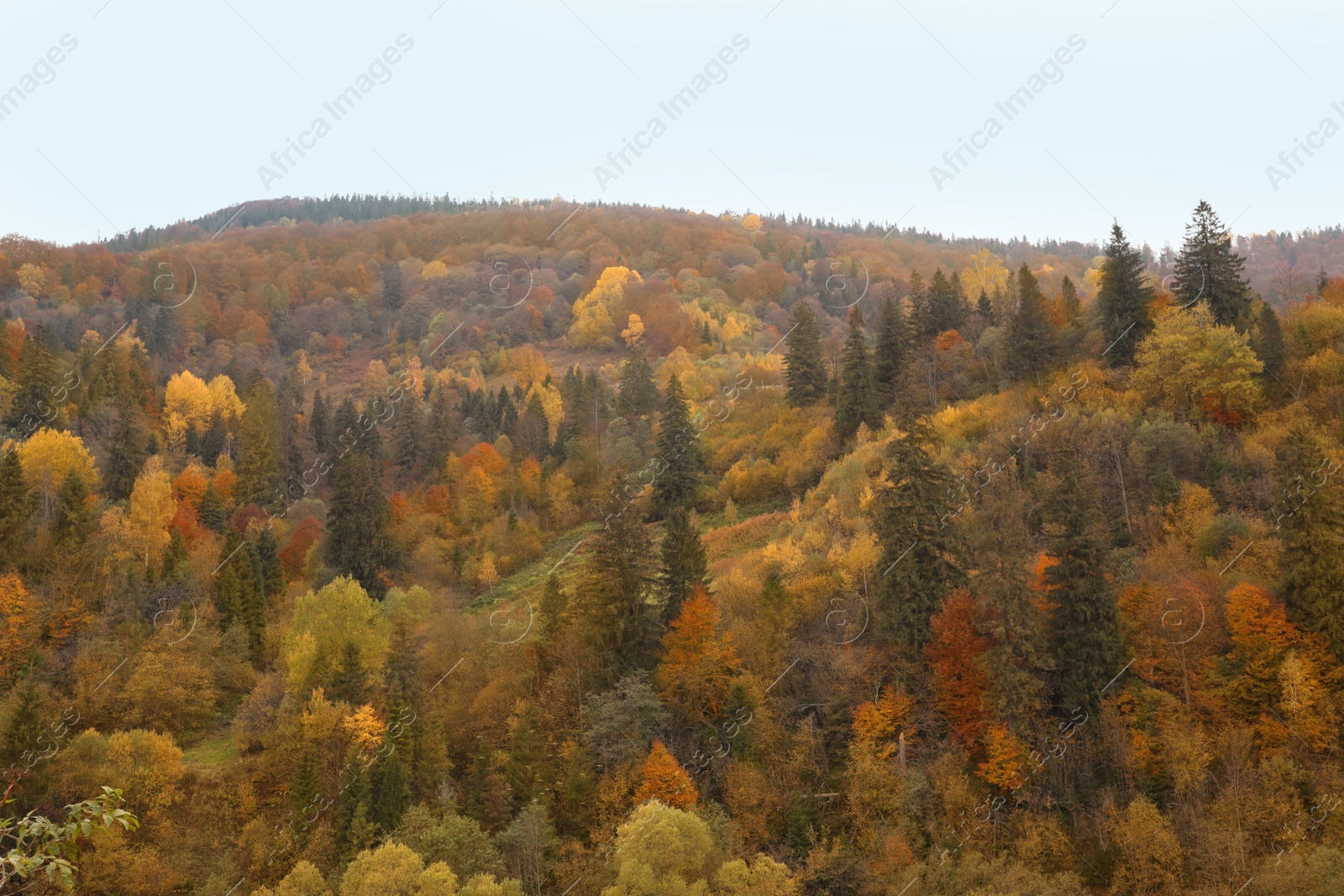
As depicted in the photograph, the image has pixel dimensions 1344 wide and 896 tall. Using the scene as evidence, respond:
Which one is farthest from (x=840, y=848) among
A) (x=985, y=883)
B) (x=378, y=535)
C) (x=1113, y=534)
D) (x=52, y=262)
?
(x=52, y=262)

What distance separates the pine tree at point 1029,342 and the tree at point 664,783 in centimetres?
4100

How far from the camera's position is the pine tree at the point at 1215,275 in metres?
58.8

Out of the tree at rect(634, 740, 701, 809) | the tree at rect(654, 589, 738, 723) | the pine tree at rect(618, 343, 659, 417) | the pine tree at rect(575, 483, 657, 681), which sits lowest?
the tree at rect(634, 740, 701, 809)

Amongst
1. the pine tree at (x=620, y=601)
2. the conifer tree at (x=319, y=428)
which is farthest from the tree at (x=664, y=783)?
the conifer tree at (x=319, y=428)

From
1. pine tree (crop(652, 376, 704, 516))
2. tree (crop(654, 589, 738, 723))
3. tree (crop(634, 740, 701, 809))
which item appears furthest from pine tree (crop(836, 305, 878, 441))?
tree (crop(634, 740, 701, 809))

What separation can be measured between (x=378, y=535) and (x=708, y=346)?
74.4 meters

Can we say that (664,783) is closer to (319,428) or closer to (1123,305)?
(1123,305)

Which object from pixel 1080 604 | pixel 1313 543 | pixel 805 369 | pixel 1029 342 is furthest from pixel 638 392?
pixel 1313 543

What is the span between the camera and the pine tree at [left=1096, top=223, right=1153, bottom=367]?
61.2 m

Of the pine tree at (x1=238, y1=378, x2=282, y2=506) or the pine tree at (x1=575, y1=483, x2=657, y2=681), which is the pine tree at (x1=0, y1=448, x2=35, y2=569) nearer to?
the pine tree at (x1=238, y1=378, x2=282, y2=506)

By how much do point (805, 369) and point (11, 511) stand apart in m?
62.7

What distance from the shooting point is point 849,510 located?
187 ft

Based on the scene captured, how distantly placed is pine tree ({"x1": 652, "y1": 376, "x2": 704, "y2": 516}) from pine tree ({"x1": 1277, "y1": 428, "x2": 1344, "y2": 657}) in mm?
44519

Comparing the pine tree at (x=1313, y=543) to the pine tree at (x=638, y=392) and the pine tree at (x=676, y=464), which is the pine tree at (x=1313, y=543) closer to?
the pine tree at (x=676, y=464)
